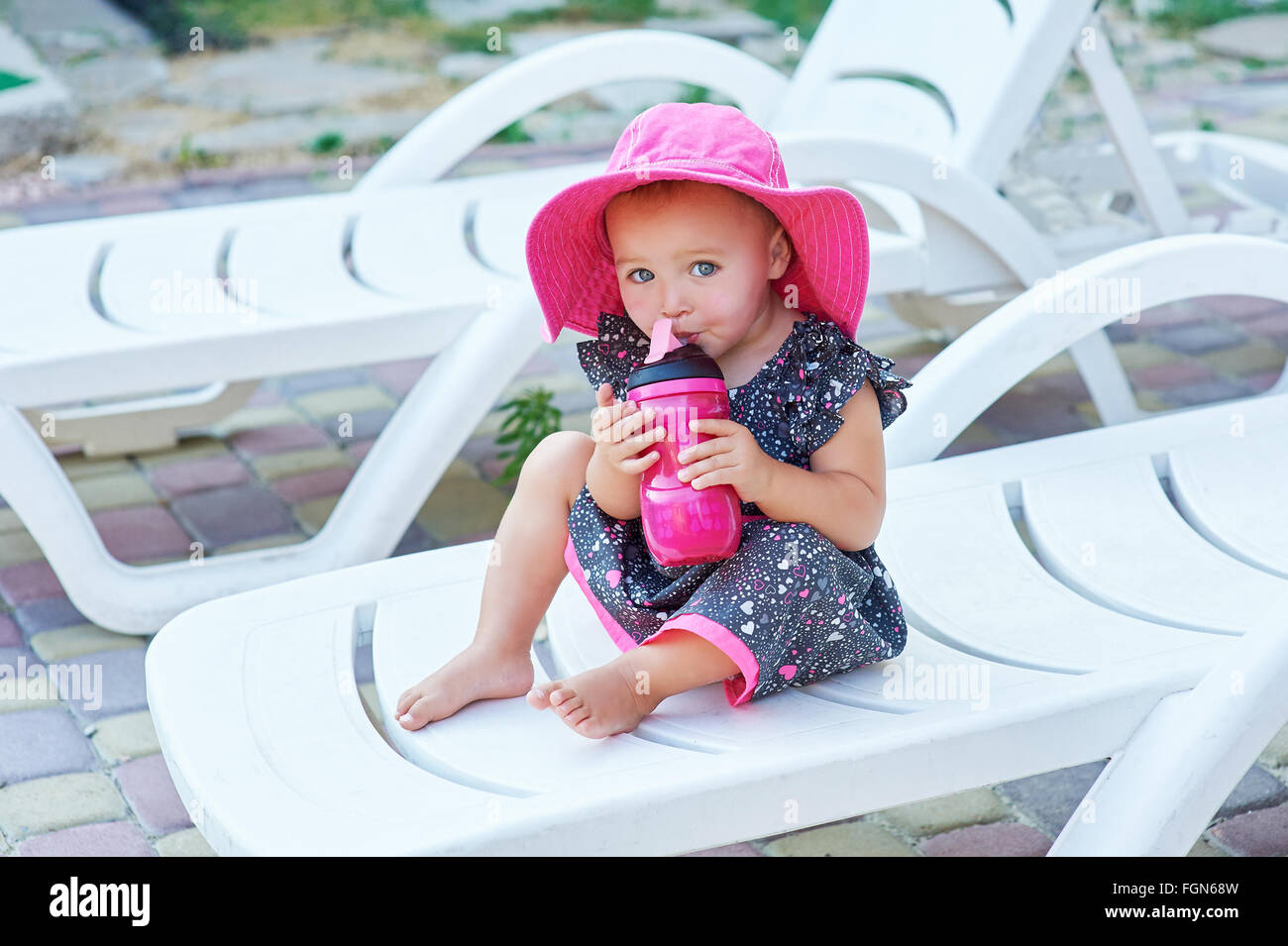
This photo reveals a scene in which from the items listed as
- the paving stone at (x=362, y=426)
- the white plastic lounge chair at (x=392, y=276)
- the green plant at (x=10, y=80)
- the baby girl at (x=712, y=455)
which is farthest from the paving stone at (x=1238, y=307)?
the green plant at (x=10, y=80)

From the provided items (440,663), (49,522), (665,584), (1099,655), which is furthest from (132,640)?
(1099,655)

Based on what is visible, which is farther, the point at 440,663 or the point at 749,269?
the point at 440,663

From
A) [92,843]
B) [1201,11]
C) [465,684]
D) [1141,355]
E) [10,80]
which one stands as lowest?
[92,843]

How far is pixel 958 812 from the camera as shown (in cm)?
209

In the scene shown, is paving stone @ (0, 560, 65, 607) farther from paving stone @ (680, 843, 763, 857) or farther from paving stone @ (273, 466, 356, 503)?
paving stone @ (680, 843, 763, 857)

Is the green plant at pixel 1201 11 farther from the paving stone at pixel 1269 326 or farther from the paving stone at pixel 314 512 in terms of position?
the paving stone at pixel 314 512

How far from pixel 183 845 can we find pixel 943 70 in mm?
2326

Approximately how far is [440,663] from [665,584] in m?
0.28

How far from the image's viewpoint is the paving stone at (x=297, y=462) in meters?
3.21

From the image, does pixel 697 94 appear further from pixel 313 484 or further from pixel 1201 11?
pixel 313 484

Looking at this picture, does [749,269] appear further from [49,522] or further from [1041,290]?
[49,522]

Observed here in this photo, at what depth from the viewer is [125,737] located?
227 centimetres

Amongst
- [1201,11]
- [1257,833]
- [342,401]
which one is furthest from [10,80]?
[1257,833]
